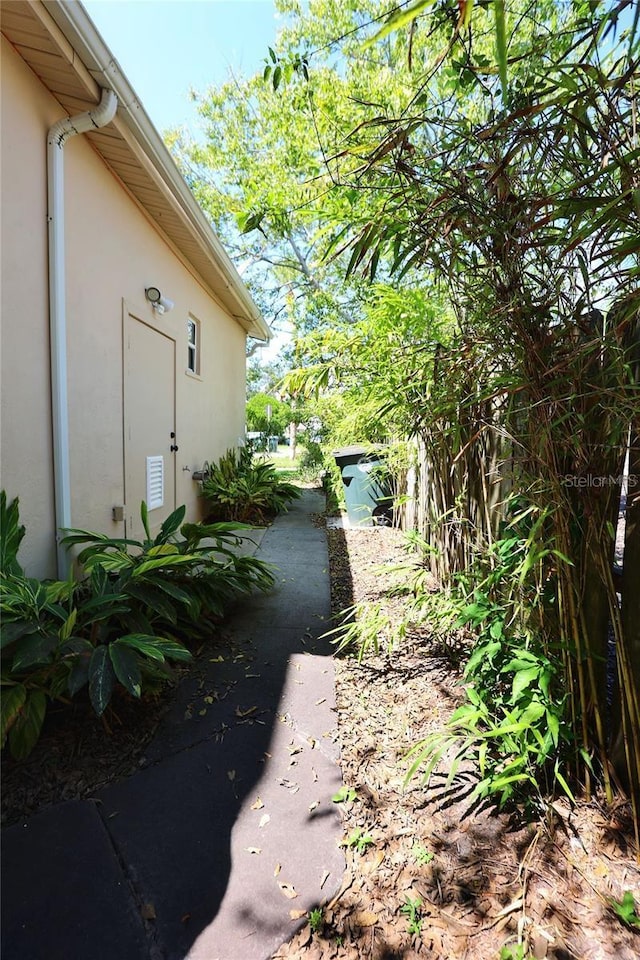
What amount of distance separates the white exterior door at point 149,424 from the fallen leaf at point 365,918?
10.6ft

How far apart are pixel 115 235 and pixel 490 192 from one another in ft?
10.7

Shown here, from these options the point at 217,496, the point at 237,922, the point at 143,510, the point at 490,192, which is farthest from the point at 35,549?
the point at 217,496

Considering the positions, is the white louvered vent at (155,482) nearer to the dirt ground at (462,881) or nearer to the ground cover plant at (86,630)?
the ground cover plant at (86,630)

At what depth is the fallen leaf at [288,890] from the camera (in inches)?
53.8

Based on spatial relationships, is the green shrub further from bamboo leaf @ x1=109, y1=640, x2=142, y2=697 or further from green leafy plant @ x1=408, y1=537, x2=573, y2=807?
green leafy plant @ x1=408, y1=537, x2=573, y2=807

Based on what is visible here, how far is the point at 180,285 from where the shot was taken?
5.25 metres

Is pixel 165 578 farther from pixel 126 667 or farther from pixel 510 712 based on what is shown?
pixel 510 712

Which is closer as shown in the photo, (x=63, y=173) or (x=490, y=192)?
(x=490, y=192)

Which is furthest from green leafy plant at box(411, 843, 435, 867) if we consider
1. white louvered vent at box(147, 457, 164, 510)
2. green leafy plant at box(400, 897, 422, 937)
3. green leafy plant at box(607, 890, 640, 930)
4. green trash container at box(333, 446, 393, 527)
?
green trash container at box(333, 446, 393, 527)

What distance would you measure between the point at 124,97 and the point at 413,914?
4.15 meters

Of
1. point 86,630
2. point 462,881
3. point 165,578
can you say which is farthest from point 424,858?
point 165,578

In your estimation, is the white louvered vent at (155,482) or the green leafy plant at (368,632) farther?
the white louvered vent at (155,482)

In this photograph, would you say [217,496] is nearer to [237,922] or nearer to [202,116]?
[237,922]

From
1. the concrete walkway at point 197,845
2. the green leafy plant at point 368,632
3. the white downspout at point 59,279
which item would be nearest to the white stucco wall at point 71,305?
the white downspout at point 59,279
